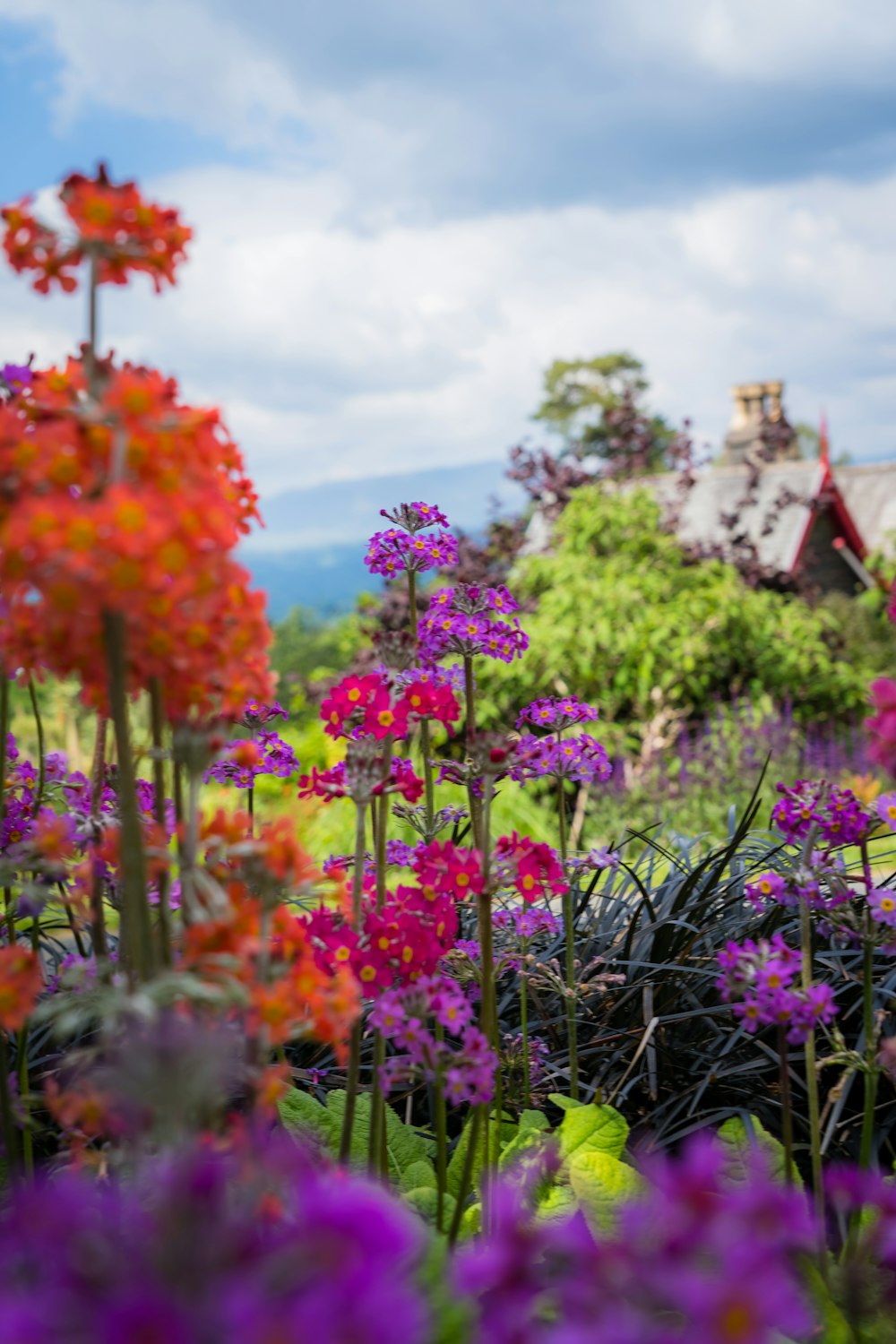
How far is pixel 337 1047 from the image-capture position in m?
1.40

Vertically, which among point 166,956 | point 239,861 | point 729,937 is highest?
point 239,861

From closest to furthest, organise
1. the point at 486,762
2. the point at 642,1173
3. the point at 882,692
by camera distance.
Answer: the point at 882,692 < the point at 486,762 < the point at 642,1173

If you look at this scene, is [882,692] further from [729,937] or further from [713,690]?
[713,690]

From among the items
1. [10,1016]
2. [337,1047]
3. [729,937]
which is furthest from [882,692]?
[729,937]

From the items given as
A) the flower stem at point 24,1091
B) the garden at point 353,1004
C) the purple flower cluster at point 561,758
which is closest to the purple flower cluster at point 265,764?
the garden at point 353,1004

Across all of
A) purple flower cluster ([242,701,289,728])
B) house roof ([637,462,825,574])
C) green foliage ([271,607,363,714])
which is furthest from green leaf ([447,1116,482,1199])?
house roof ([637,462,825,574])

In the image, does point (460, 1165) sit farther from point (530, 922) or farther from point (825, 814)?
point (825, 814)

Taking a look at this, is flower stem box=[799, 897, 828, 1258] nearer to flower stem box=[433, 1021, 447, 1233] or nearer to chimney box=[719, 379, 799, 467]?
flower stem box=[433, 1021, 447, 1233]

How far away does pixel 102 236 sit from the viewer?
4.16 feet

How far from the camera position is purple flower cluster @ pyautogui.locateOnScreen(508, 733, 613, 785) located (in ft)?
7.66

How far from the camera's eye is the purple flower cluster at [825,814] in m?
2.12

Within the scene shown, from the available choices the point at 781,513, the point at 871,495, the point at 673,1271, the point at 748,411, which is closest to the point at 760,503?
the point at 781,513

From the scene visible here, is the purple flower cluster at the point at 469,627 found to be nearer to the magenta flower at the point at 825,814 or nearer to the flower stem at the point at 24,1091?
the magenta flower at the point at 825,814

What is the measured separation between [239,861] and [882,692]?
0.80 meters
